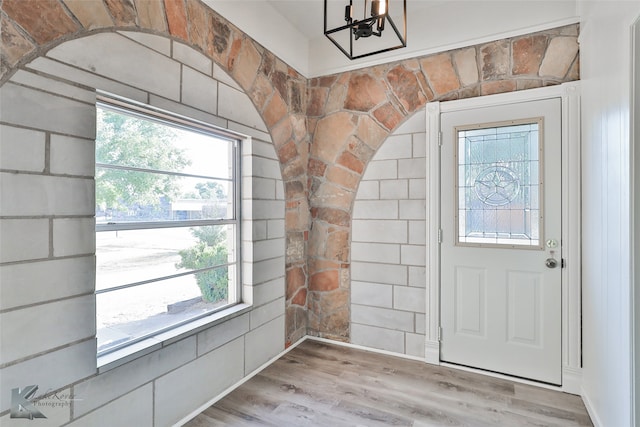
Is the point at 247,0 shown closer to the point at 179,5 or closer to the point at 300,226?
the point at 179,5

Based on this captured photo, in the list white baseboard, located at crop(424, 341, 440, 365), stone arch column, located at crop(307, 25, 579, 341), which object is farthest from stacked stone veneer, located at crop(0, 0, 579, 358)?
white baseboard, located at crop(424, 341, 440, 365)

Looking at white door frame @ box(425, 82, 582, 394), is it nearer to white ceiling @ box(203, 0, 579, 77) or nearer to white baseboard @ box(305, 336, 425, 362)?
white ceiling @ box(203, 0, 579, 77)

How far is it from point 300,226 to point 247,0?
6.36 ft

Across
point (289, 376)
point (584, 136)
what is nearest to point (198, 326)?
point (289, 376)

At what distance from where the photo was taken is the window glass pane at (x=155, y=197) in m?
1.73

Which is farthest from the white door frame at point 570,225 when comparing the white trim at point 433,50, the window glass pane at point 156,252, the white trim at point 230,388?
the window glass pane at point 156,252

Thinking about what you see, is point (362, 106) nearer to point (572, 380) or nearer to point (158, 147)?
point (158, 147)

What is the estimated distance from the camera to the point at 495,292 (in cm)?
263

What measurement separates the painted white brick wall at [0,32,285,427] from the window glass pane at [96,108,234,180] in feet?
0.44

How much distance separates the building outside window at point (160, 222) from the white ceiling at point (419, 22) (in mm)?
971

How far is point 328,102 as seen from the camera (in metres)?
3.29

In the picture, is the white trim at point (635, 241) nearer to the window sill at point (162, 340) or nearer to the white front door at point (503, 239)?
the white front door at point (503, 239)

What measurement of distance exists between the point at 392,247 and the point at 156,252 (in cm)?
193

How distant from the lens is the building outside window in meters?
1.74
